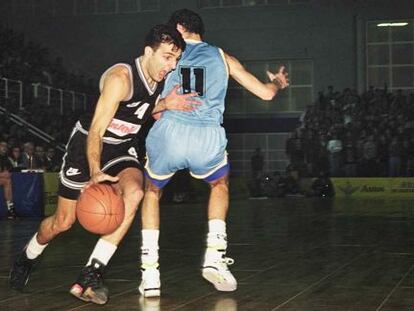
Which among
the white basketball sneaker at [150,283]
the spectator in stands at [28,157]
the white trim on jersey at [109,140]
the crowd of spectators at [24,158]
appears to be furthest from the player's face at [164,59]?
the spectator in stands at [28,157]

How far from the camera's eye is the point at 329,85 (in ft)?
105

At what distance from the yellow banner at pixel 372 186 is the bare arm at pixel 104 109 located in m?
19.2

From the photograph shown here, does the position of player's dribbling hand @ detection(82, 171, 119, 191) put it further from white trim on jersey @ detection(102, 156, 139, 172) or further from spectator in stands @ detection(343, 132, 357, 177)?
spectator in stands @ detection(343, 132, 357, 177)

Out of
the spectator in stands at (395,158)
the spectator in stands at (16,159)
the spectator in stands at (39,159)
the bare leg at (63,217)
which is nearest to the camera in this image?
the bare leg at (63,217)

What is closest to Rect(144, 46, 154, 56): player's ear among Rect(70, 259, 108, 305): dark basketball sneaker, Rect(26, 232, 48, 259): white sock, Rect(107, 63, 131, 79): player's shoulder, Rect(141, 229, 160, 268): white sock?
Rect(107, 63, 131, 79): player's shoulder

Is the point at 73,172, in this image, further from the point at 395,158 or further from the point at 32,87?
the point at 32,87

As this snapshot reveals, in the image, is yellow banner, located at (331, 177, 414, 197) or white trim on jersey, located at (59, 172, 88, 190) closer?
white trim on jersey, located at (59, 172, 88, 190)

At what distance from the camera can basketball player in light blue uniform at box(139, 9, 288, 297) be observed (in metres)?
5.69

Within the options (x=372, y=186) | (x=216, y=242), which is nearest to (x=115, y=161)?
(x=216, y=242)

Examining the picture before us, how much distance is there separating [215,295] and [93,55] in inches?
1182

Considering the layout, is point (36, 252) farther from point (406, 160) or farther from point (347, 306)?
point (406, 160)

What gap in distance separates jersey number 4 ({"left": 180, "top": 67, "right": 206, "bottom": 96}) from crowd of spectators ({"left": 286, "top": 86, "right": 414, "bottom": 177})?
1859 centimetres

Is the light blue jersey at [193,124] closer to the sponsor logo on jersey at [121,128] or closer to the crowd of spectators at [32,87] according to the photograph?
the sponsor logo on jersey at [121,128]

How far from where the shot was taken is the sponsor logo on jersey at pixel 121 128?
217 inches
